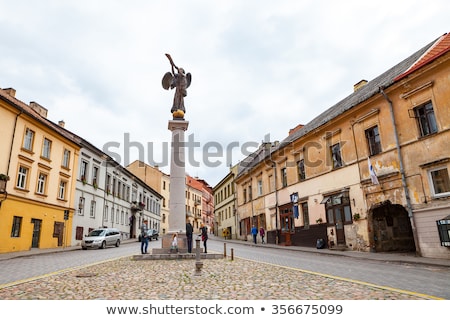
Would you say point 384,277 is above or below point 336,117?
below

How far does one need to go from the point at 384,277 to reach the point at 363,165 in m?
10.8

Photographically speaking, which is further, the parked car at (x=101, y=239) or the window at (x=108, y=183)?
the window at (x=108, y=183)

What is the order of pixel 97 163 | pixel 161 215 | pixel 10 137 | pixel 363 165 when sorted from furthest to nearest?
pixel 161 215
pixel 97 163
pixel 10 137
pixel 363 165

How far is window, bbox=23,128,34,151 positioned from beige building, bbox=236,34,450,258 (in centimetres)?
1962

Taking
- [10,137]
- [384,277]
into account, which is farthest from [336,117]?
[10,137]

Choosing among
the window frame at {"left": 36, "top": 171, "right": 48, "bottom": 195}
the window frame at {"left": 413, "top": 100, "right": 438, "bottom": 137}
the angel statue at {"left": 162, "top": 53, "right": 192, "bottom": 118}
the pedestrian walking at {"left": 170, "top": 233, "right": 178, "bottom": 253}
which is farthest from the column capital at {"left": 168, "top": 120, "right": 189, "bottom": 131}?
the window frame at {"left": 36, "top": 171, "right": 48, "bottom": 195}

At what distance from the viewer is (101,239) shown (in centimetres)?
2364

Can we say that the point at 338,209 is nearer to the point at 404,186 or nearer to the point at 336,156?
the point at 336,156

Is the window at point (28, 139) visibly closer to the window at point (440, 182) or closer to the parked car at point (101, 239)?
the parked car at point (101, 239)

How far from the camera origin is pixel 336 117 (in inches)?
790

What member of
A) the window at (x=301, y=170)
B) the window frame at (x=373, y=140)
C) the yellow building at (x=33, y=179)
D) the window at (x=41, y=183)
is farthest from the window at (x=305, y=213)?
the window at (x=41, y=183)

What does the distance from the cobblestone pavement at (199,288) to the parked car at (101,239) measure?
15.9 metres

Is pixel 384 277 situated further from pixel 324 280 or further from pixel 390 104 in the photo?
pixel 390 104

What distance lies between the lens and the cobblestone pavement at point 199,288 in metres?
5.74
